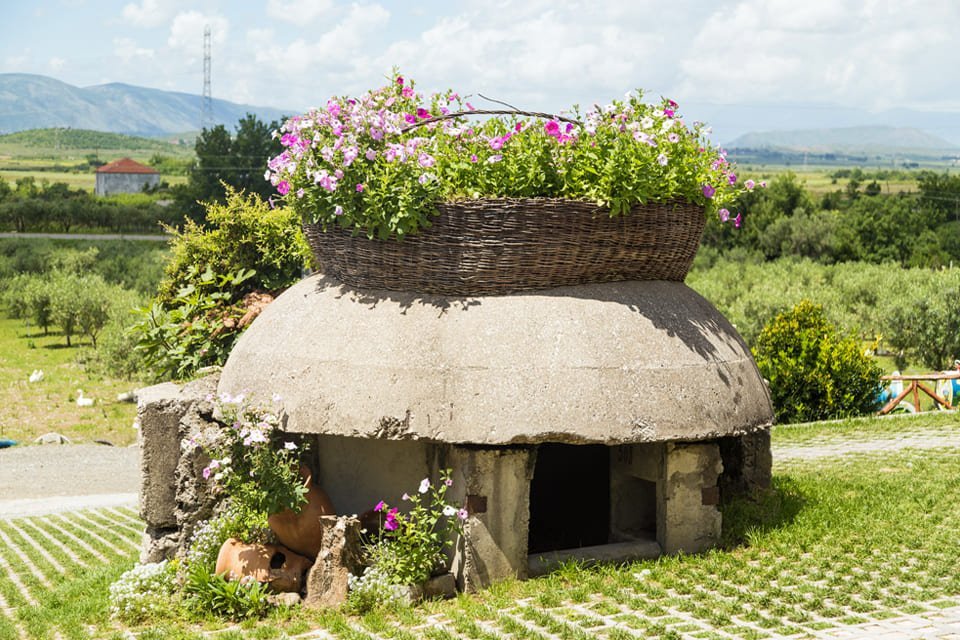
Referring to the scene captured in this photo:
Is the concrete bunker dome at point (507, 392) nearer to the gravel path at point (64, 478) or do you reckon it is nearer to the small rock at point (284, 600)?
the small rock at point (284, 600)

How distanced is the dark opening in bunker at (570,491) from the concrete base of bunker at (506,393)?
138 cm

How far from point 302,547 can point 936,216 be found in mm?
78059

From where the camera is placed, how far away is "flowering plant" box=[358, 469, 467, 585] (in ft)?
26.7

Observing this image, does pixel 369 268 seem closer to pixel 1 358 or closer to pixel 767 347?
pixel 767 347

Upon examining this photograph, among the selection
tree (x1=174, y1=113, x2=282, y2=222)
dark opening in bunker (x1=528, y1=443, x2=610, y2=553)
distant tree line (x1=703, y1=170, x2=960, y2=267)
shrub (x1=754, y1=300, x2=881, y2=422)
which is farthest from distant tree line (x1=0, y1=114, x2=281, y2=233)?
dark opening in bunker (x1=528, y1=443, x2=610, y2=553)

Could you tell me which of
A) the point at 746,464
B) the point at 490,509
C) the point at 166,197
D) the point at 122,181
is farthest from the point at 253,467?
the point at 122,181

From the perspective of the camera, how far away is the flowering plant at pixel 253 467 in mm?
8320

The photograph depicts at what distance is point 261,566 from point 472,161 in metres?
3.85

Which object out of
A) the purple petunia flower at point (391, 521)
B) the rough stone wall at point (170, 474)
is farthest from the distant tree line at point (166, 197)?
the purple petunia flower at point (391, 521)

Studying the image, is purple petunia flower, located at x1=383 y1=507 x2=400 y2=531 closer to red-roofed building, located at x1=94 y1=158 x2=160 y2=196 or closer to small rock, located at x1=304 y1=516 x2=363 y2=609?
small rock, located at x1=304 y1=516 x2=363 y2=609

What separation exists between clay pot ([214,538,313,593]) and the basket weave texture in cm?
246

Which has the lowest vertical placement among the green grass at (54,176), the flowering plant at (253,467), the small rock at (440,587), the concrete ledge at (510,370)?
the small rock at (440,587)

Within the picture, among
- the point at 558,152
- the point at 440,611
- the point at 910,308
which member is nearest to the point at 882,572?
the point at 440,611

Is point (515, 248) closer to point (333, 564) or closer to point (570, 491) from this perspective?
point (333, 564)
